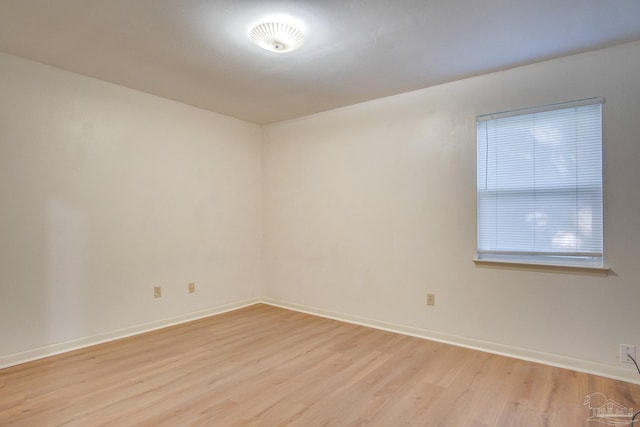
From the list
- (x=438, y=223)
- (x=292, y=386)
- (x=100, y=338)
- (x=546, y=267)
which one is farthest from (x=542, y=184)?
(x=100, y=338)

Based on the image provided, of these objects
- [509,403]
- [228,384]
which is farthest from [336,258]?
[509,403]

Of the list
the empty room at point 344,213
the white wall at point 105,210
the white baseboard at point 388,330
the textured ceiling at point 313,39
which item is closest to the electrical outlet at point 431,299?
the empty room at point 344,213

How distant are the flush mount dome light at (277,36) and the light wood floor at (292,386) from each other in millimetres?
2336

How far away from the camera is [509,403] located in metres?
2.20

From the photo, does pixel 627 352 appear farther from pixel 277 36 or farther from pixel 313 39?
pixel 277 36

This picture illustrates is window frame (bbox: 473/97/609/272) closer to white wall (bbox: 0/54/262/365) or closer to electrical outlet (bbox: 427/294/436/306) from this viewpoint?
electrical outlet (bbox: 427/294/436/306)

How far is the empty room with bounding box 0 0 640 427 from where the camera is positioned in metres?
2.19

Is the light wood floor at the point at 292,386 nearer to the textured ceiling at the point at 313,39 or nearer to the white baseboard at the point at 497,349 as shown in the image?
the white baseboard at the point at 497,349

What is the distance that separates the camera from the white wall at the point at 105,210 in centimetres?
279

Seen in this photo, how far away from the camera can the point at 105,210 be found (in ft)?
10.8

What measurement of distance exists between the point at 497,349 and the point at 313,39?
2872mm

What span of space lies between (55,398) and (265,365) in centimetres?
135

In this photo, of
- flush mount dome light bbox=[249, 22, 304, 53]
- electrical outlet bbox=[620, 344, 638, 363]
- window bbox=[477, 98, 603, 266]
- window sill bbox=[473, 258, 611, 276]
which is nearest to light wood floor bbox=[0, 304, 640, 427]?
→ electrical outlet bbox=[620, 344, 638, 363]

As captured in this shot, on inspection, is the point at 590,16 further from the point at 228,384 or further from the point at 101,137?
the point at 101,137
